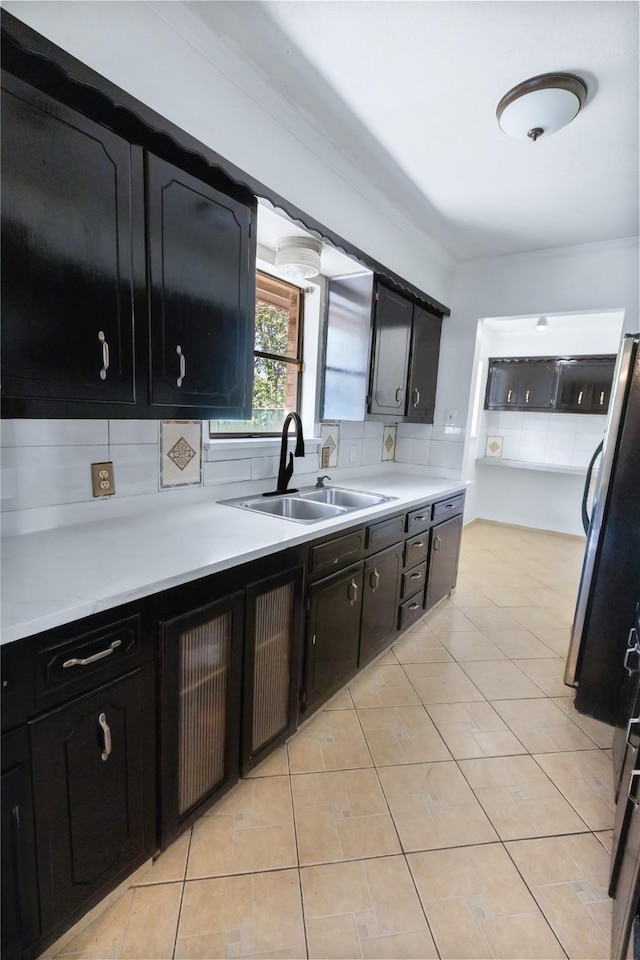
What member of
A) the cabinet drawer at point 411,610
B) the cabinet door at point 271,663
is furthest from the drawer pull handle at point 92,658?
the cabinet drawer at point 411,610

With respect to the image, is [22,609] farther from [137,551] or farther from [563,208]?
[563,208]

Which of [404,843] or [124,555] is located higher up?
[124,555]

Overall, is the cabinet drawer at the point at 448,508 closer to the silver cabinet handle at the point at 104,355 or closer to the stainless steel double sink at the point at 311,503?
the stainless steel double sink at the point at 311,503

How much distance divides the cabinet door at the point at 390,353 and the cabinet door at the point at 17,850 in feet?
7.49

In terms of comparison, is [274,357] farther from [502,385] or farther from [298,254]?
[502,385]

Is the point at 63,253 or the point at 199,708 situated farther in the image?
the point at 199,708

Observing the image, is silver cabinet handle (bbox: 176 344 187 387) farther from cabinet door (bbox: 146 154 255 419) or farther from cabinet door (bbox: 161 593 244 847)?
cabinet door (bbox: 161 593 244 847)

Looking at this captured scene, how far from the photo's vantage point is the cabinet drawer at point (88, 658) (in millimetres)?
917

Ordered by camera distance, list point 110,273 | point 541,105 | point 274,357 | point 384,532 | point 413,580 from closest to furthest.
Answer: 1. point 110,273
2. point 541,105
3. point 384,532
4. point 274,357
5. point 413,580

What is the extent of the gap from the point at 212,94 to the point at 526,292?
263 cm

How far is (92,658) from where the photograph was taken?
0.99 m

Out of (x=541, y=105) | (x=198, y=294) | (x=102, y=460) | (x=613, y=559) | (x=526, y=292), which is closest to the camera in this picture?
(x=198, y=294)

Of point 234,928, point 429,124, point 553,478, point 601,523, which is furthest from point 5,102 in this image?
point 553,478

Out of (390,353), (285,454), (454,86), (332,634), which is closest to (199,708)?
(332,634)
